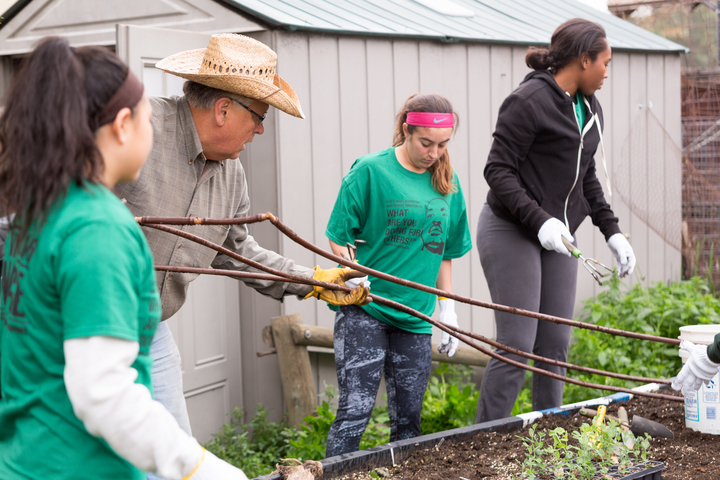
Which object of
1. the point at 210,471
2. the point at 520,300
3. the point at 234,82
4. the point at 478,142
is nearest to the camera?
the point at 210,471

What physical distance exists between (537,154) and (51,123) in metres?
2.23

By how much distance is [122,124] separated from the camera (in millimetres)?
1081

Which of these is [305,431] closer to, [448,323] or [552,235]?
[448,323]

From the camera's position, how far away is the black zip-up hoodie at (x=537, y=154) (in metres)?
2.83

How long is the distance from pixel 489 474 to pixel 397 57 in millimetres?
2771

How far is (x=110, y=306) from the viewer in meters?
1.01

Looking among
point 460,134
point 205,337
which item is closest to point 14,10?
point 205,337

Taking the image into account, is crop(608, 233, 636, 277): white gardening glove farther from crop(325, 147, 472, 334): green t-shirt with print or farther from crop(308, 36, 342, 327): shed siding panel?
crop(308, 36, 342, 327): shed siding panel

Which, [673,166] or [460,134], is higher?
[460,134]

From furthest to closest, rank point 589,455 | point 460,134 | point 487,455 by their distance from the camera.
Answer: point 460,134 < point 487,455 < point 589,455

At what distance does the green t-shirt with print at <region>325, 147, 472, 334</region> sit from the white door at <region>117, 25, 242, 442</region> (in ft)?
4.43

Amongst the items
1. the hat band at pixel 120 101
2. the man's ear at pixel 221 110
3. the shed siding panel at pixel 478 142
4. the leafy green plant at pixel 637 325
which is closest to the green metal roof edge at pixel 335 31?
the shed siding panel at pixel 478 142

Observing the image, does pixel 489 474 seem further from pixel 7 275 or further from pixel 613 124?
pixel 613 124

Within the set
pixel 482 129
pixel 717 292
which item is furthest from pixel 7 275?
pixel 717 292
